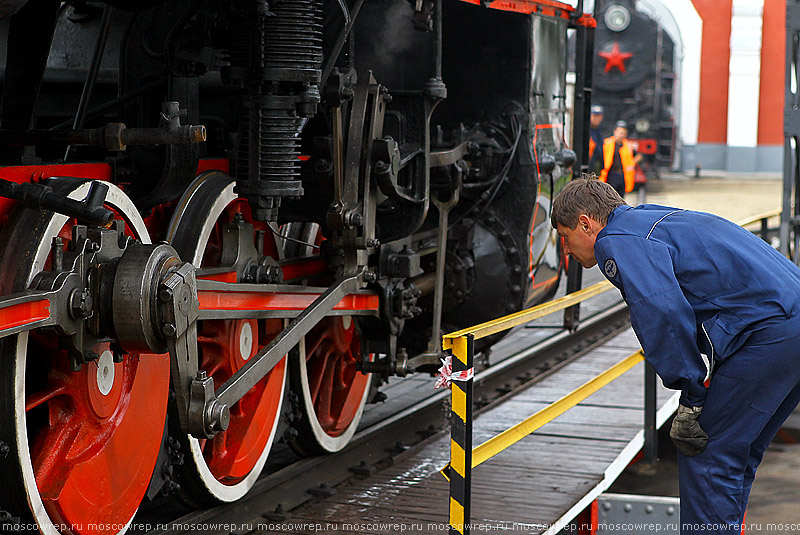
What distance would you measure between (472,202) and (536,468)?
4.53ft

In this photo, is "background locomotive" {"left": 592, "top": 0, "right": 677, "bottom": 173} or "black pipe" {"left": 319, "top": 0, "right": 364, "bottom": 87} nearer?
"black pipe" {"left": 319, "top": 0, "right": 364, "bottom": 87}

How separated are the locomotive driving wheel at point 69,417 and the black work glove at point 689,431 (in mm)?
1691

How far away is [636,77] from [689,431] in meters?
22.7

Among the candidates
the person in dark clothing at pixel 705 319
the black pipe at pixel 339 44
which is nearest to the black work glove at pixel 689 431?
the person in dark clothing at pixel 705 319

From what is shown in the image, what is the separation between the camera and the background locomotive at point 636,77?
2478 centimetres

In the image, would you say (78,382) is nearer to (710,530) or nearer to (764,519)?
(710,530)

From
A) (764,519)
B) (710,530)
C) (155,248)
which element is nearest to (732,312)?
(710,530)

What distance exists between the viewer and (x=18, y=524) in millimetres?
3037

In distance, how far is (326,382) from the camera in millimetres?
5102

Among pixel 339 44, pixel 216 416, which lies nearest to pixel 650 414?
pixel 339 44

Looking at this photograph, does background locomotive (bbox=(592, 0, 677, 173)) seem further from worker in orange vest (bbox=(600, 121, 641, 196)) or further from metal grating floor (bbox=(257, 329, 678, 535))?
metal grating floor (bbox=(257, 329, 678, 535))

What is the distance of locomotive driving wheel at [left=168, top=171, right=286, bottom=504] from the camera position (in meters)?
3.83

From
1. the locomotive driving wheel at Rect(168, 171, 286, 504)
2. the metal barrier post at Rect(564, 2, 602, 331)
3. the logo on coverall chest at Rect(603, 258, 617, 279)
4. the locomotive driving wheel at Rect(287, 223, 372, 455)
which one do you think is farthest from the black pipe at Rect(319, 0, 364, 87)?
the metal barrier post at Rect(564, 2, 602, 331)

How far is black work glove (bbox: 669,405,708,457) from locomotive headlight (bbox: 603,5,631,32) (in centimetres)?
2302
